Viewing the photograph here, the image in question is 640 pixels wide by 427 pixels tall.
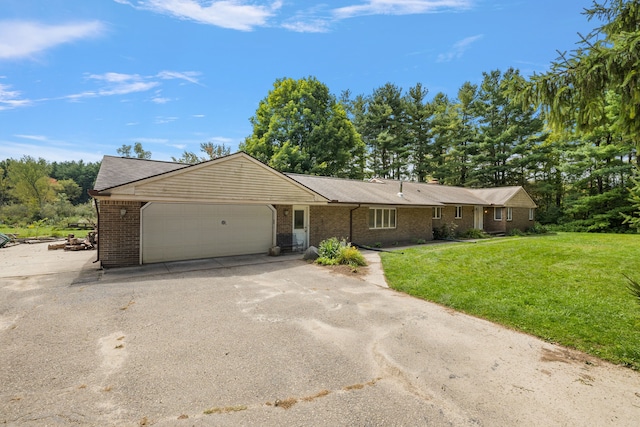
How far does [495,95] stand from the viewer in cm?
3194

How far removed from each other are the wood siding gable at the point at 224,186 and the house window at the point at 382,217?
4168 millimetres

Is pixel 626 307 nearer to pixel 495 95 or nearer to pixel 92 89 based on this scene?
pixel 92 89

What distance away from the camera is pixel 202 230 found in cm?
1148

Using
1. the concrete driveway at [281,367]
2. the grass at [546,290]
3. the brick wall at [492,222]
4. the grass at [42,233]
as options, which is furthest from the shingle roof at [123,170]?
the brick wall at [492,222]

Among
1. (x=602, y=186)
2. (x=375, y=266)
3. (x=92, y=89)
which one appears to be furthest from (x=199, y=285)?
(x=602, y=186)

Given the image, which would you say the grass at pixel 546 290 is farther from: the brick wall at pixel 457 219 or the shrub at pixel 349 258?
the brick wall at pixel 457 219

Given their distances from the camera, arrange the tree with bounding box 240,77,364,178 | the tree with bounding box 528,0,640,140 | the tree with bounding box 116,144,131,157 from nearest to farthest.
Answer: the tree with bounding box 528,0,640,140
the tree with bounding box 240,77,364,178
the tree with bounding box 116,144,131,157

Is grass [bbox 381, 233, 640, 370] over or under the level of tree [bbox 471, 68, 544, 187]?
under

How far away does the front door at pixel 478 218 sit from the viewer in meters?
23.1

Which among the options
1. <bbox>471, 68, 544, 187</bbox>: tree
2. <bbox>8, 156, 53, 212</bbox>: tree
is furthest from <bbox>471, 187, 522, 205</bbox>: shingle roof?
<bbox>8, 156, 53, 212</bbox>: tree

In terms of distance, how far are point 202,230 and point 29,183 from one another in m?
40.0

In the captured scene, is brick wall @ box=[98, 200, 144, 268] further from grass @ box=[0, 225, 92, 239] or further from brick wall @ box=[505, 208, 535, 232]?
brick wall @ box=[505, 208, 535, 232]

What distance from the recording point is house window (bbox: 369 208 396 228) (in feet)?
53.5

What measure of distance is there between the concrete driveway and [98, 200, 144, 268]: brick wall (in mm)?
2905
